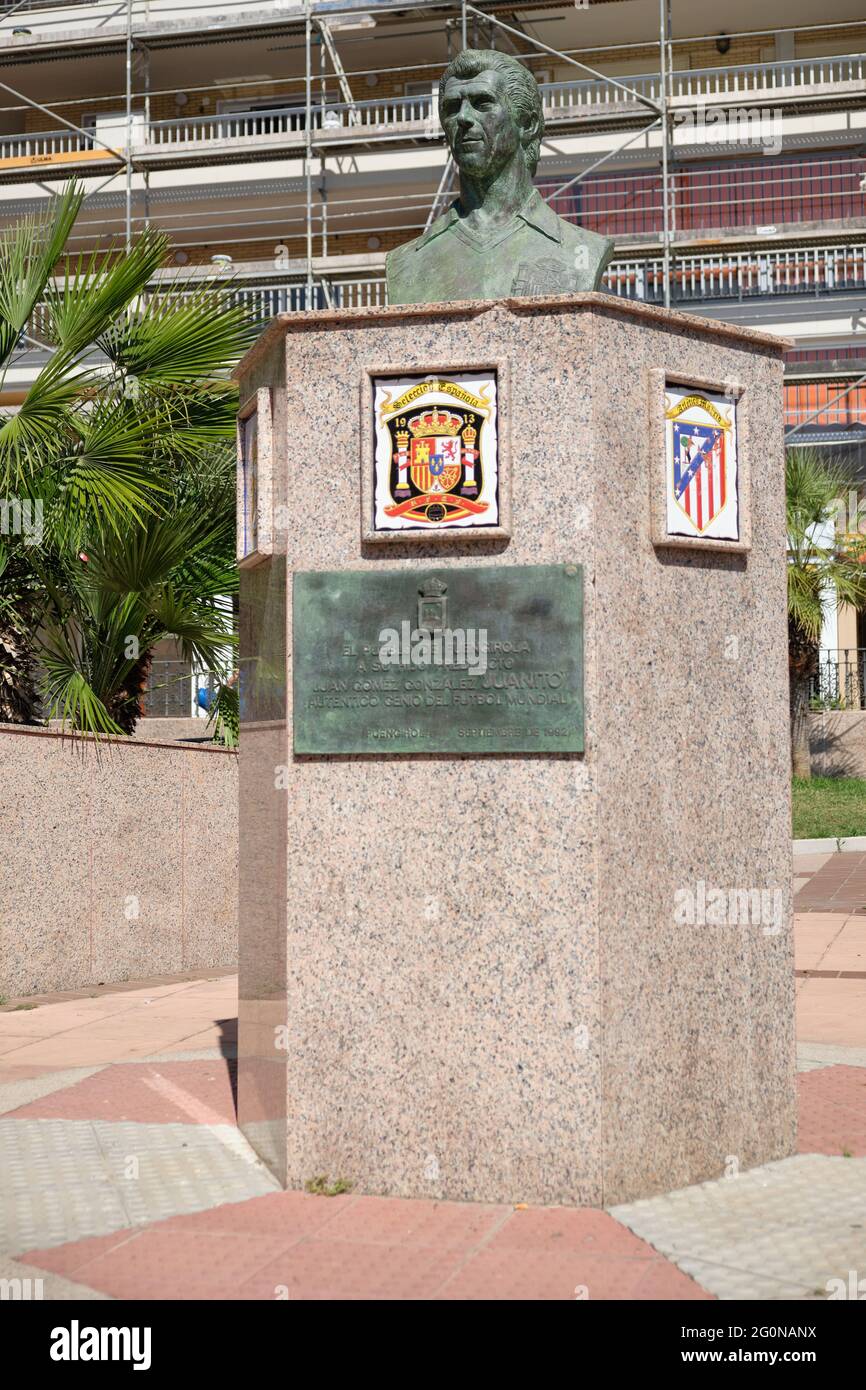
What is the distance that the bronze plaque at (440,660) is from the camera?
4723mm

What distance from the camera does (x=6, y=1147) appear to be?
5293mm

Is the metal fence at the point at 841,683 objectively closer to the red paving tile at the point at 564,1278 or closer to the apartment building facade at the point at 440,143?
the apartment building facade at the point at 440,143

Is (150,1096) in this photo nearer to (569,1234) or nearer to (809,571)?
(569,1234)

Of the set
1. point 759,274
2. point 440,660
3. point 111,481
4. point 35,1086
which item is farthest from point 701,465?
point 759,274

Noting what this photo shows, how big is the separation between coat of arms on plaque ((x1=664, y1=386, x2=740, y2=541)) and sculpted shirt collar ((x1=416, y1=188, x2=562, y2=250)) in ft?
2.73

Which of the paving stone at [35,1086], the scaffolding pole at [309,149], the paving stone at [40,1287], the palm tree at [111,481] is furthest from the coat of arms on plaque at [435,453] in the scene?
the scaffolding pole at [309,149]

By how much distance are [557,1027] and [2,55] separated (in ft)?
107

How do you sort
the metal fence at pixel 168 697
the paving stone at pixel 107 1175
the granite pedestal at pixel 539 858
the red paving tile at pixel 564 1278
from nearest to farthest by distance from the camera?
the red paving tile at pixel 564 1278, the paving stone at pixel 107 1175, the granite pedestal at pixel 539 858, the metal fence at pixel 168 697

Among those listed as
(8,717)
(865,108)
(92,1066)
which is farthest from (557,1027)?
(865,108)

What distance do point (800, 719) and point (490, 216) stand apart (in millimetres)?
17275

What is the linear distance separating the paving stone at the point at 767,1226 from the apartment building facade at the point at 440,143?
24634 mm

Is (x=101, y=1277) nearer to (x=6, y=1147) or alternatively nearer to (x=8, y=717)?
(x=6, y=1147)

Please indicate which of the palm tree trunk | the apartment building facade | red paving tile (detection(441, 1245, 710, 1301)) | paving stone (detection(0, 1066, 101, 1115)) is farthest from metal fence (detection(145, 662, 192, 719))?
red paving tile (detection(441, 1245, 710, 1301))

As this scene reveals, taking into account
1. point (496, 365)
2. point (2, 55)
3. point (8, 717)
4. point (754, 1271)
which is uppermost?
point (2, 55)
